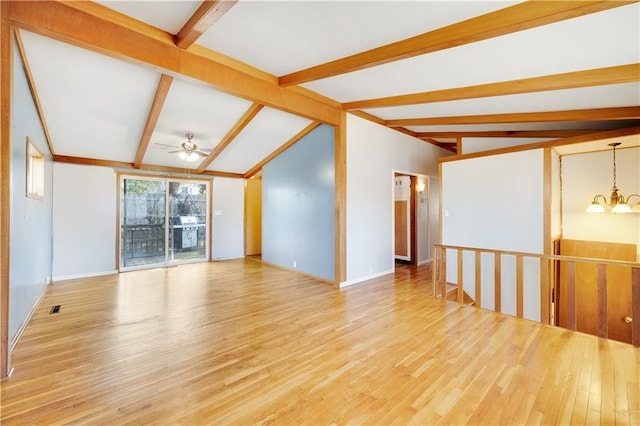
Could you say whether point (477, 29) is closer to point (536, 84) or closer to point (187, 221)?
point (536, 84)

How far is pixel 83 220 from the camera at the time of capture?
19.4 feet

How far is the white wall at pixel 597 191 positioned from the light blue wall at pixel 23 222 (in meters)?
7.39

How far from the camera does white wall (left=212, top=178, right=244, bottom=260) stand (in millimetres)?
7863

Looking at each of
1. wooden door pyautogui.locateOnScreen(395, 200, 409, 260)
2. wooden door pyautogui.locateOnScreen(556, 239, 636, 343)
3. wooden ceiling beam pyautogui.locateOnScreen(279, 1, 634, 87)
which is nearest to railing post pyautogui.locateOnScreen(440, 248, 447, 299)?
wooden door pyautogui.locateOnScreen(556, 239, 636, 343)

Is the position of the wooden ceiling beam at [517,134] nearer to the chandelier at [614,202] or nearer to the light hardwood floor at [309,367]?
the chandelier at [614,202]

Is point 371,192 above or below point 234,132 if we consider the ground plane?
below

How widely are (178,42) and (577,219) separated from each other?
A: 257 inches

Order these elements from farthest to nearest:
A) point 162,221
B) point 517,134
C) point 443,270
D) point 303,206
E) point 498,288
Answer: point 162,221, point 303,206, point 517,134, point 443,270, point 498,288

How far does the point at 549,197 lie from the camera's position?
4.21 m

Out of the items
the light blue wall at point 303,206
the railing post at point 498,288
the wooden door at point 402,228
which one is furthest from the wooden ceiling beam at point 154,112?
the wooden door at point 402,228

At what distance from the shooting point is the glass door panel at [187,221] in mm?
7191

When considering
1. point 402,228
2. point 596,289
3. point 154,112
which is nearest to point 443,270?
point 596,289

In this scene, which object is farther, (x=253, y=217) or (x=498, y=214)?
(x=253, y=217)

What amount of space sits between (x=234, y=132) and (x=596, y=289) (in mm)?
6806
